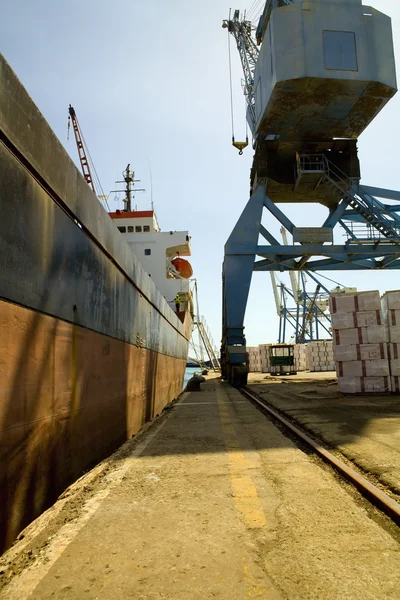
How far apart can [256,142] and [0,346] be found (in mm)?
17427

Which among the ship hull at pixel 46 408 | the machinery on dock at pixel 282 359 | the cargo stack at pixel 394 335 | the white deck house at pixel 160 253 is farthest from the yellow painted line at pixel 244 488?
the machinery on dock at pixel 282 359

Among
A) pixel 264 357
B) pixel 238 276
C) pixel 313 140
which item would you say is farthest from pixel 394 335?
pixel 264 357

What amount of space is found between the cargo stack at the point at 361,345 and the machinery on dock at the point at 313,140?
5530 millimetres

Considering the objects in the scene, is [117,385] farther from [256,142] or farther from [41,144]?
[256,142]

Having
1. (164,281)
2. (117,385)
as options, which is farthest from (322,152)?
(117,385)

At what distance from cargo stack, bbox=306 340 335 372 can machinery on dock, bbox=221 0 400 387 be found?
62.0ft

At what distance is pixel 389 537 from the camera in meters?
2.45

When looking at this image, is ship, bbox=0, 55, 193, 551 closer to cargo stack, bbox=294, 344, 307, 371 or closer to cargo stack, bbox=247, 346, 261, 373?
cargo stack, bbox=247, 346, 261, 373

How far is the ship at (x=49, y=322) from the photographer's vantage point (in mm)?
3131

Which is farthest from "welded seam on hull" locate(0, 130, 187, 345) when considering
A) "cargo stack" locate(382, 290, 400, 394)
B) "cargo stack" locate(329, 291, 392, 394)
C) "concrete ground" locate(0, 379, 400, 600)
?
"cargo stack" locate(382, 290, 400, 394)

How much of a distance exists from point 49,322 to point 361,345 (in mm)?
9485

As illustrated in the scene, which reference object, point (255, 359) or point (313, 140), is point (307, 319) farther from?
point (313, 140)

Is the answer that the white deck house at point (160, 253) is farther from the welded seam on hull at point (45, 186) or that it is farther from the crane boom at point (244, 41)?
the welded seam on hull at point (45, 186)

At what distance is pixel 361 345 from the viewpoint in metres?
11.3
